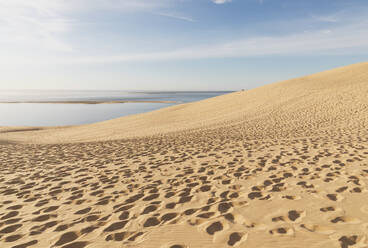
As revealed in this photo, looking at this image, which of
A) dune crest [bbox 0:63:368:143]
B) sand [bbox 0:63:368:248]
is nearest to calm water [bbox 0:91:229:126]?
dune crest [bbox 0:63:368:143]

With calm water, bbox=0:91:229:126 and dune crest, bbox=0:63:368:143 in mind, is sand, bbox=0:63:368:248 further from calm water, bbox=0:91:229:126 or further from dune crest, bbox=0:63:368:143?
calm water, bbox=0:91:229:126

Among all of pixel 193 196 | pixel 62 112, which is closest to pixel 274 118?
pixel 193 196

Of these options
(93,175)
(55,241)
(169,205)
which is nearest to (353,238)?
(169,205)

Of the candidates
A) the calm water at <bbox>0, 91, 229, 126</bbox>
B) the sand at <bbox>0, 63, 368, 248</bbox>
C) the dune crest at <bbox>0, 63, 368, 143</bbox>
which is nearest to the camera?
the sand at <bbox>0, 63, 368, 248</bbox>

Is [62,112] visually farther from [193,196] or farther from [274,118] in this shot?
[193,196]

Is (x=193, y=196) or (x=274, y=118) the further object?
(x=274, y=118)

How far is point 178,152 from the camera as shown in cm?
858

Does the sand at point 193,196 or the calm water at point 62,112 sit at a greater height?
the calm water at point 62,112

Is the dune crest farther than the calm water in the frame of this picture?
No

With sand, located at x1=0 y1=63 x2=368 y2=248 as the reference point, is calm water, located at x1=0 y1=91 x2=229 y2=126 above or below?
above

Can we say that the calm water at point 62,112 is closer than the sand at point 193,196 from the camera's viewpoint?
No

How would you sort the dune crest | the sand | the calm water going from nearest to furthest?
the sand → the dune crest → the calm water

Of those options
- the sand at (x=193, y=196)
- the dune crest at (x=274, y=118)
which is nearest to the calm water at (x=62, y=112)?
the dune crest at (x=274, y=118)

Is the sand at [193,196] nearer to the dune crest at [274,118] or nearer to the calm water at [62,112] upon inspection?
the dune crest at [274,118]
